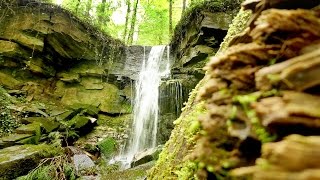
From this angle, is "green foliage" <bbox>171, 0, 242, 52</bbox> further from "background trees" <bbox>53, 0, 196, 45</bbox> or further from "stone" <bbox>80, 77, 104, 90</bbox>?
"background trees" <bbox>53, 0, 196, 45</bbox>

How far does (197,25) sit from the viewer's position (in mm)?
11484

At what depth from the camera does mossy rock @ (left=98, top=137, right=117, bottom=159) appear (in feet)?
34.1

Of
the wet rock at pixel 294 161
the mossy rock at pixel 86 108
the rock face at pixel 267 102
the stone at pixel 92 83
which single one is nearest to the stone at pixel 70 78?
the stone at pixel 92 83

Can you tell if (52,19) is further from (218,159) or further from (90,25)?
(218,159)

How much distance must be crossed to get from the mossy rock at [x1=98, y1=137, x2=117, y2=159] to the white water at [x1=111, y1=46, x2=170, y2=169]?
30 cm

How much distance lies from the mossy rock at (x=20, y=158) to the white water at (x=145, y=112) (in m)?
2.97

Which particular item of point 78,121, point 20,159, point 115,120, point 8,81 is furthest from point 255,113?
point 8,81

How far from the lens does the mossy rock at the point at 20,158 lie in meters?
6.27

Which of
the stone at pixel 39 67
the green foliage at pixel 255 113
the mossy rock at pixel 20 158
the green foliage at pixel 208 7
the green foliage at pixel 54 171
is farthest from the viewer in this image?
the stone at pixel 39 67

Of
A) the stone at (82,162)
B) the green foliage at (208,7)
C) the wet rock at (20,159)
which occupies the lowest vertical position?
the stone at (82,162)

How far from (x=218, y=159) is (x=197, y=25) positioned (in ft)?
35.0

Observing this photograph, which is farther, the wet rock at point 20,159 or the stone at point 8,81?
the stone at point 8,81

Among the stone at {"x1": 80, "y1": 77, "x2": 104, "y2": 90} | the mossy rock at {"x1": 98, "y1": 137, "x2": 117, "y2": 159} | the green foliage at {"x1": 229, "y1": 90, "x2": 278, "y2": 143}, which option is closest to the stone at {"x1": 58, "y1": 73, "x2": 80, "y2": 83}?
the stone at {"x1": 80, "y1": 77, "x2": 104, "y2": 90}

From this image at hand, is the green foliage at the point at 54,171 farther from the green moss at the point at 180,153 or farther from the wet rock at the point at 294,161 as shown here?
the wet rock at the point at 294,161
